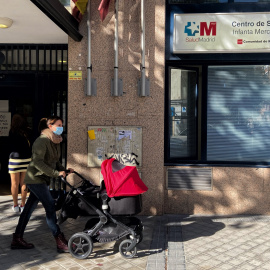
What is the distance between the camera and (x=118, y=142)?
20.6ft

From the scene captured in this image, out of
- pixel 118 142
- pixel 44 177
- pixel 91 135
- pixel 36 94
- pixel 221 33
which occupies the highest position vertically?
pixel 221 33

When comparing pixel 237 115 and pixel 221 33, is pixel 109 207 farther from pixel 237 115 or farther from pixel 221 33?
pixel 221 33

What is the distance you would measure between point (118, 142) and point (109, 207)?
2.10 metres

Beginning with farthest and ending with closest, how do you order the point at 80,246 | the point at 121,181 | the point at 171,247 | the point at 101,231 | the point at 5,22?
1. the point at 5,22
2. the point at 171,247
3. the point at 101,231
4. the point at 80,246
5. the point at 121,181

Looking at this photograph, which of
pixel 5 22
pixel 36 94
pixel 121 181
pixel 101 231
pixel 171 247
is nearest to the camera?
pixel 121 181

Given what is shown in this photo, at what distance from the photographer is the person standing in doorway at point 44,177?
4344 mm

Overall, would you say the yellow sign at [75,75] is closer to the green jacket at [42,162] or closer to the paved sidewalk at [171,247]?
the green jacket at [42,162]

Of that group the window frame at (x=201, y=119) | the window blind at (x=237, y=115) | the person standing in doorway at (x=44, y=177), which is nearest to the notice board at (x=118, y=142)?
the window frame at (x=201, y=119)

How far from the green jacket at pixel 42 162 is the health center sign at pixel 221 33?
10.1 feet

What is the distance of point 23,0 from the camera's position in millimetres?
4793

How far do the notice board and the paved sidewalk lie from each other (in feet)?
3.71

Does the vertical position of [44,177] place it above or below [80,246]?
above

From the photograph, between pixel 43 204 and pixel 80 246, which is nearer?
pixel 80 246

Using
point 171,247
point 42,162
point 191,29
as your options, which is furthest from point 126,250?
point 191,29
